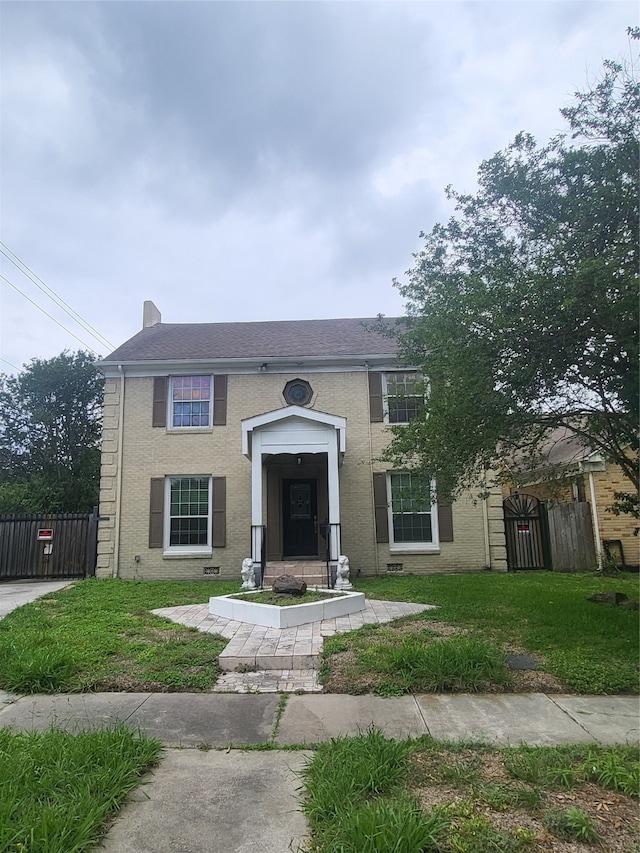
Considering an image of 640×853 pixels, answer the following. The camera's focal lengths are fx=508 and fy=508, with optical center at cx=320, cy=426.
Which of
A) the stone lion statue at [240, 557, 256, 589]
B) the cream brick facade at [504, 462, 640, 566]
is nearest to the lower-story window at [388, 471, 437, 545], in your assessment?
the cream brick facade at [504, 462, 640, 566]

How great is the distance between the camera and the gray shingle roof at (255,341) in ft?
45.8

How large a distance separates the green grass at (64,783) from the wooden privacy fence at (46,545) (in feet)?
35.9

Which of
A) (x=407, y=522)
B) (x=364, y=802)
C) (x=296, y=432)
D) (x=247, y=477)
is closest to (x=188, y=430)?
(x=247, y=477)

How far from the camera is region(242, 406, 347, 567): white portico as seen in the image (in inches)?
450

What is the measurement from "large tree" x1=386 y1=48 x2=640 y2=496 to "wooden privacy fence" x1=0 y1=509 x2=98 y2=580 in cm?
1024

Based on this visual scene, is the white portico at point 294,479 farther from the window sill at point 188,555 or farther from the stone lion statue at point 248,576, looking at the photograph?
the window sill at point 188,555

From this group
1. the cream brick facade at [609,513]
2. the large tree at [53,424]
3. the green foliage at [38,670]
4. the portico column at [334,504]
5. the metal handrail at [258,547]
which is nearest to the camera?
the green foliage at [38,670]

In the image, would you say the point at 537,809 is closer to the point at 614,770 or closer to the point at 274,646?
the point at 614,770

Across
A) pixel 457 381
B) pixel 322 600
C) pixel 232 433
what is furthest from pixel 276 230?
pixel 322 600

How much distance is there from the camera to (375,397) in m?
13.7

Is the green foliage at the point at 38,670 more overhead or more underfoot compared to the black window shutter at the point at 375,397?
more underfoot

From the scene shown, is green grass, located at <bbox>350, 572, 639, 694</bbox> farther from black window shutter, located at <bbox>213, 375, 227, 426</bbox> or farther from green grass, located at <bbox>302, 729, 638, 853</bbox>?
black window shutter, located at <bbox>213, 375, 227, 426</bbox>

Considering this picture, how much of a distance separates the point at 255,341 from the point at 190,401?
8.93 ft

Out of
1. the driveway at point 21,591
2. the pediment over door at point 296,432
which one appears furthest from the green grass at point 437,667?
the driveway at point 21,591
